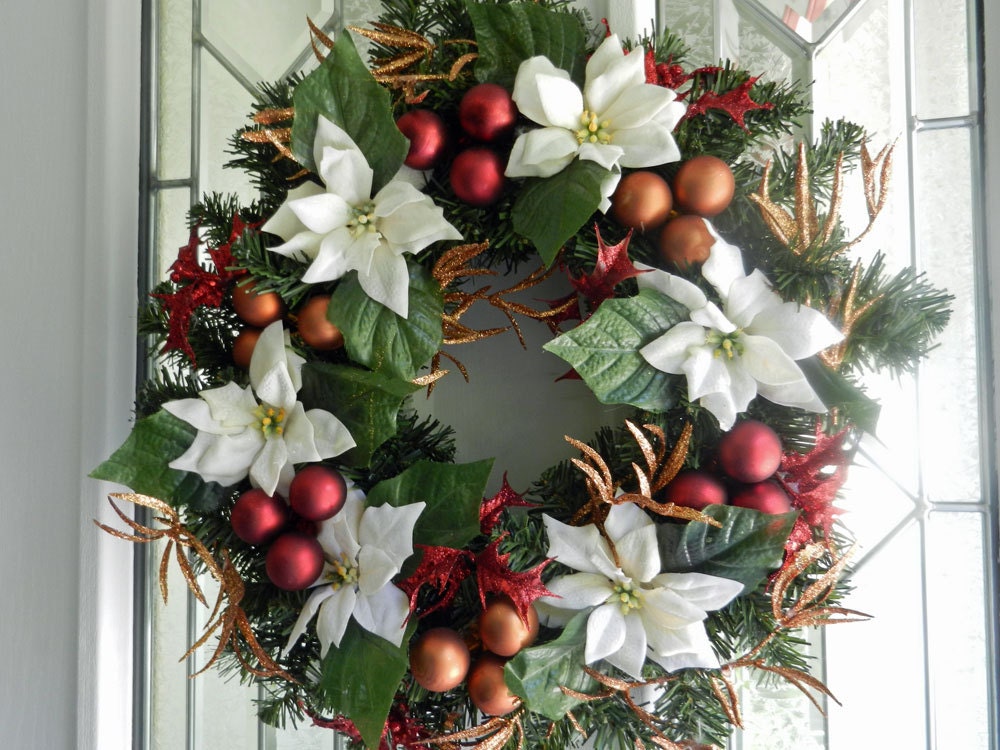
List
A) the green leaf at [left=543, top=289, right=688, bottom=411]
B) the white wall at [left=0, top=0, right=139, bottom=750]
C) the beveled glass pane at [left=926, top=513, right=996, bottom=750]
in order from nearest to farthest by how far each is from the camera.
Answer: the green leaf at [left=543, top=289, right=688, bottom=411] < the beveled glass pane at [left=926, top=513, right=996, bottom=750] < the white wall at [left=0, top=0, right=139, bottom=750]

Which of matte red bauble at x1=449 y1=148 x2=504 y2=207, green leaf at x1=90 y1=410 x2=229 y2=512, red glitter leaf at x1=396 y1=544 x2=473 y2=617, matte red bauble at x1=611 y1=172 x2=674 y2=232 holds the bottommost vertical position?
red glitter leaf at x1=396 y1=544 x2=473 y2=617

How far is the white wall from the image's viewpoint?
2.86 ft

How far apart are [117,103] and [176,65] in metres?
0.09

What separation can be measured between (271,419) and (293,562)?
0.13m

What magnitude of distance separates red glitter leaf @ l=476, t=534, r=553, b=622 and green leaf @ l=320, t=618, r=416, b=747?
0.07 meters

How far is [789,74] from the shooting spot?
2.60 feet

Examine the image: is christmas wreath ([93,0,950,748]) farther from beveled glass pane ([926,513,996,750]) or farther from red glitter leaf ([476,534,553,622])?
beveled glass pane ([926,513,996,750])

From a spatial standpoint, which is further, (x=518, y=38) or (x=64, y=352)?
(x=64, y=352)

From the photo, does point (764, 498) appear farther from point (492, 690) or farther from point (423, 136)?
point (423, 136)

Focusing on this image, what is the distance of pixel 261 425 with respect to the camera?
0.65 meters

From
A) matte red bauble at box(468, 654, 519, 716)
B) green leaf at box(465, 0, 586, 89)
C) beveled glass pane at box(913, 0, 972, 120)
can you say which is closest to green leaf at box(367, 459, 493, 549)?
matte red bauble at box(468, 654, 519, 716)

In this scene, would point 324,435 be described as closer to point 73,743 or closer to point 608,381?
point 608,381

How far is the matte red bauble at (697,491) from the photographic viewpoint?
61 cm

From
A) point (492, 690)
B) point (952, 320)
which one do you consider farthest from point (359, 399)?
point (952, 320)
